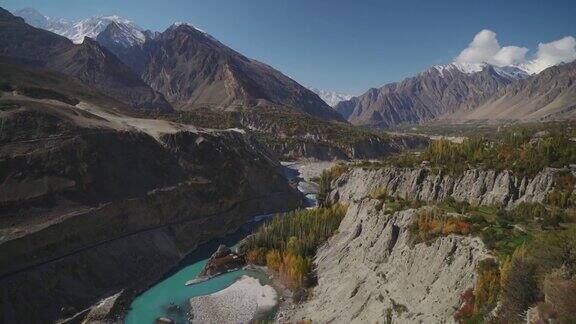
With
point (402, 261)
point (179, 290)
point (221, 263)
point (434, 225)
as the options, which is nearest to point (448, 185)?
point (434, 225)

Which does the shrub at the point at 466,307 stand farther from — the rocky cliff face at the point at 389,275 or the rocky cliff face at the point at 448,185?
the rocky cliff face at the point at 448,185

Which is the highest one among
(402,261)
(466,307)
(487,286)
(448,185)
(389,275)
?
(448,185)

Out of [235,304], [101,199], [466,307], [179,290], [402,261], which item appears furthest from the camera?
[101,199]

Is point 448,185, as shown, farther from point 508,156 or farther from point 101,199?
point 101,199

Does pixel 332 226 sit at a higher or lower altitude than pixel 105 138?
lower

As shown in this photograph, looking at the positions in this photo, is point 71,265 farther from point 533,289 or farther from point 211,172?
point 533,289

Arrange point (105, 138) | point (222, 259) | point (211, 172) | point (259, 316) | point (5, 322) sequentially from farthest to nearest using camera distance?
1. point (211, 172)
2. point (105, 138)
3. point (222, 259)
4. point (259, 316)
5. point (5, 322)

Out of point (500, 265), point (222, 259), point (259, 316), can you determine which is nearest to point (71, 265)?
point (222, 259)
